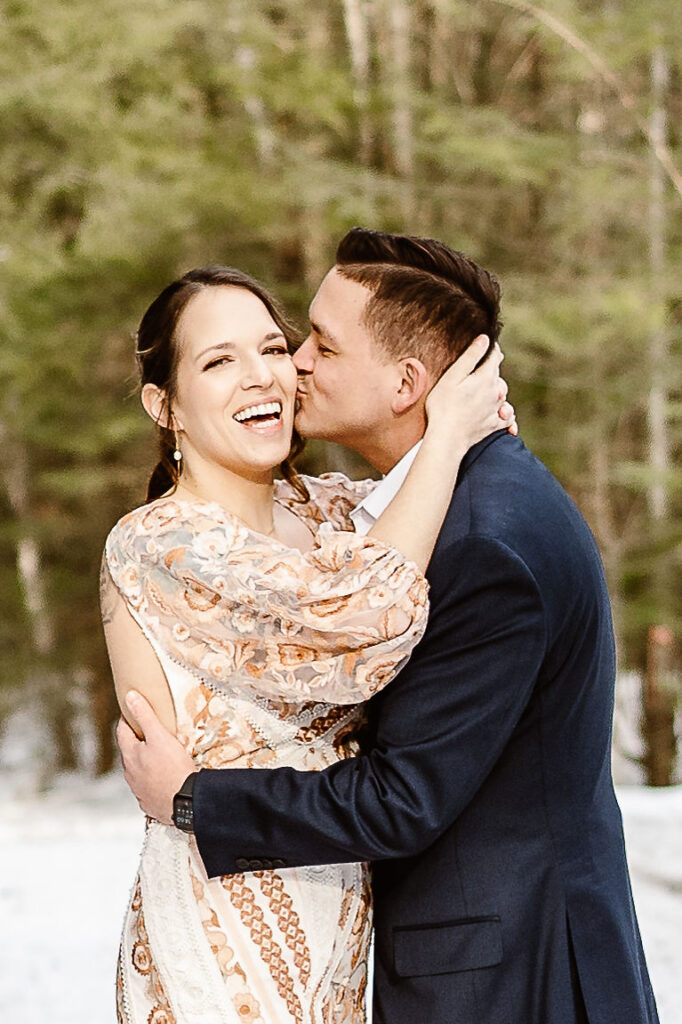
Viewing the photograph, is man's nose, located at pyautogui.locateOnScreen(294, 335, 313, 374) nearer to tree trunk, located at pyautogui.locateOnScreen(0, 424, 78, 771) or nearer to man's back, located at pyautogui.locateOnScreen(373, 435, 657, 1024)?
man's back, located at pyautogui.locateOnScreen(373, 435, 657, 1024)

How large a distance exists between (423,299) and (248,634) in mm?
602

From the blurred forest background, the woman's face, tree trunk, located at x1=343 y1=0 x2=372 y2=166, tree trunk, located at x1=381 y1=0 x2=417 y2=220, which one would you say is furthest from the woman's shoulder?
tree trunk, located at x1=343 y1=0 x2=372 y2=166

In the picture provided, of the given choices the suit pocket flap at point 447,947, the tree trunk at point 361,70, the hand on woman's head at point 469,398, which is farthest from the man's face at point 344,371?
the tree trunk at point 361,70

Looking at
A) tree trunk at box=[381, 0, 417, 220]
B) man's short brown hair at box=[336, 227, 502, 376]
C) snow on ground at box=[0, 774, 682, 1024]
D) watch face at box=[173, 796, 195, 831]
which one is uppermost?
tree trunk at box=[381, 0, 417, 220]

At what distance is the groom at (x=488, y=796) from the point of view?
1633 millimetres

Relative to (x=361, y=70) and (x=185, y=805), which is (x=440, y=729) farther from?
(x=361, y=70)

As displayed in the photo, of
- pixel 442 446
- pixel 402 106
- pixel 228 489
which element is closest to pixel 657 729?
pixel 402 106

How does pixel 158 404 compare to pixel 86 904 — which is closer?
pixel 158 404

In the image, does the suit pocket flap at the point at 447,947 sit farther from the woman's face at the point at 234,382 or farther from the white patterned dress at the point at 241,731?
the woman's face at the point at 234,382

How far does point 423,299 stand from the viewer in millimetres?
1886

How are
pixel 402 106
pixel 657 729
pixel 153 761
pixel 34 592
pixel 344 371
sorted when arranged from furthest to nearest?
pixel 34 592 < pixel 657 729 < pixel 402 106 < pixel 344 371 < pixel 153 761

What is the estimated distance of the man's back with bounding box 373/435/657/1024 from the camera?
5.35 ft

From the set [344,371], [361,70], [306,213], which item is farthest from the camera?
[306,213]

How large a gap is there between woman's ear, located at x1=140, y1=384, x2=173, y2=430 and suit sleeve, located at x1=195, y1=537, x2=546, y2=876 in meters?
0.68
